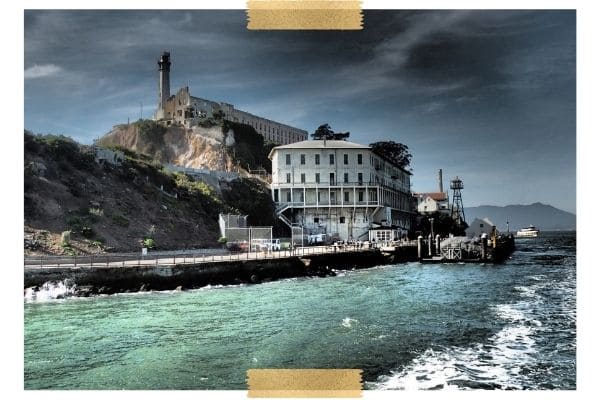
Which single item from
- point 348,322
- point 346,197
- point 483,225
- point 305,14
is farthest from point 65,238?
point 483,225

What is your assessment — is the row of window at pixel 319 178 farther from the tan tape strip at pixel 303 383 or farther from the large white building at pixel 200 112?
the tan tape strip at pixel 303 383

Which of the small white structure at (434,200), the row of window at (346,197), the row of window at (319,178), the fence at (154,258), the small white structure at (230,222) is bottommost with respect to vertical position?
the fence at (154,258)

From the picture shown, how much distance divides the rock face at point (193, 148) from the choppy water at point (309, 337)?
8.37 meters

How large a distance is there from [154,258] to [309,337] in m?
6.37

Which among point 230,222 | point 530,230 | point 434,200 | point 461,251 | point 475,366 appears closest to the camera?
point 475,366

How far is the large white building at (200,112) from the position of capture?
8.77 metres

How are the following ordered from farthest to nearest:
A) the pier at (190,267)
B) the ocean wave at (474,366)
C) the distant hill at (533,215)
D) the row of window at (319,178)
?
the row of window at (319,178) → the pier at (190,267) → the distant hill at (533,215) → the ocean wave at (474,366)

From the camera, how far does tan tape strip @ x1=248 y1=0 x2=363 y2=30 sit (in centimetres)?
579

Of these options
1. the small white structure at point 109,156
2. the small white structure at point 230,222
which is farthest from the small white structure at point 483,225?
the small white structure at point 109,156

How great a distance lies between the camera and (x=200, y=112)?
1416 cm

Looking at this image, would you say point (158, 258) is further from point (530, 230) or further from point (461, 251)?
point (461, 251)
